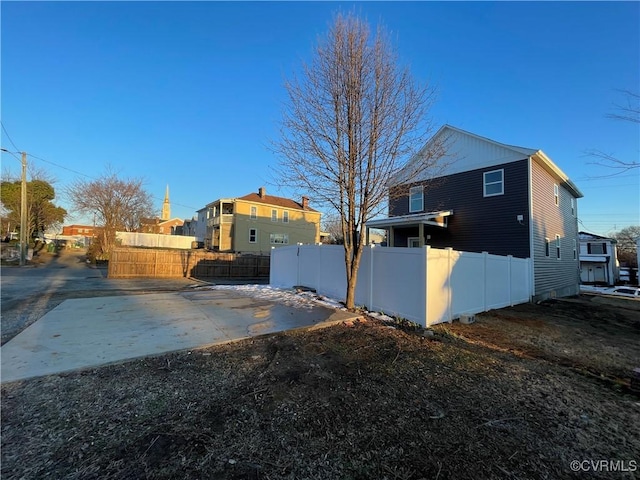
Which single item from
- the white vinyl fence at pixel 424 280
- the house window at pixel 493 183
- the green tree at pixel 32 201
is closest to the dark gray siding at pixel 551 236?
the house window at pixel 493 183

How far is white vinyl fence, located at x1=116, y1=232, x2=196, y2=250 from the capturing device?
33956 mm

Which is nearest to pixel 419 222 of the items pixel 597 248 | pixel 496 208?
pixel 496 208

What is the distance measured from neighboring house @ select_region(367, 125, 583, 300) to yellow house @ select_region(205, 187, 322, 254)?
18124mm

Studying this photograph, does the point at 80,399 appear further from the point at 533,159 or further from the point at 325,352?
the point at 533,159

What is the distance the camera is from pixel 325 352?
4570mm

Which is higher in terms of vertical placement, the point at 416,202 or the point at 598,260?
the point at 416,202

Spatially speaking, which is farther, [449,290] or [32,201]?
[32,201]

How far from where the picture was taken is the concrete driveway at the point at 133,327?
3.87 meters

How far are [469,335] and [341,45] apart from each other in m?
7.37

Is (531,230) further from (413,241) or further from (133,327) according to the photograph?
(133,327)

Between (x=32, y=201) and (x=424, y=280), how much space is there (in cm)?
3725

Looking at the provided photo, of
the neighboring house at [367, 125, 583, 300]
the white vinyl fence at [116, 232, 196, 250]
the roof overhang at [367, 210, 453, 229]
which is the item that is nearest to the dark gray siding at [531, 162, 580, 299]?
the neighboring house at [367, 125, 583, 300]

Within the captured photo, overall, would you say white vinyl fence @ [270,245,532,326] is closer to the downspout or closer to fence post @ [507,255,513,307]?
fence post @ [507,255,513,307]

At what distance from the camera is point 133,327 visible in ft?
17.8
